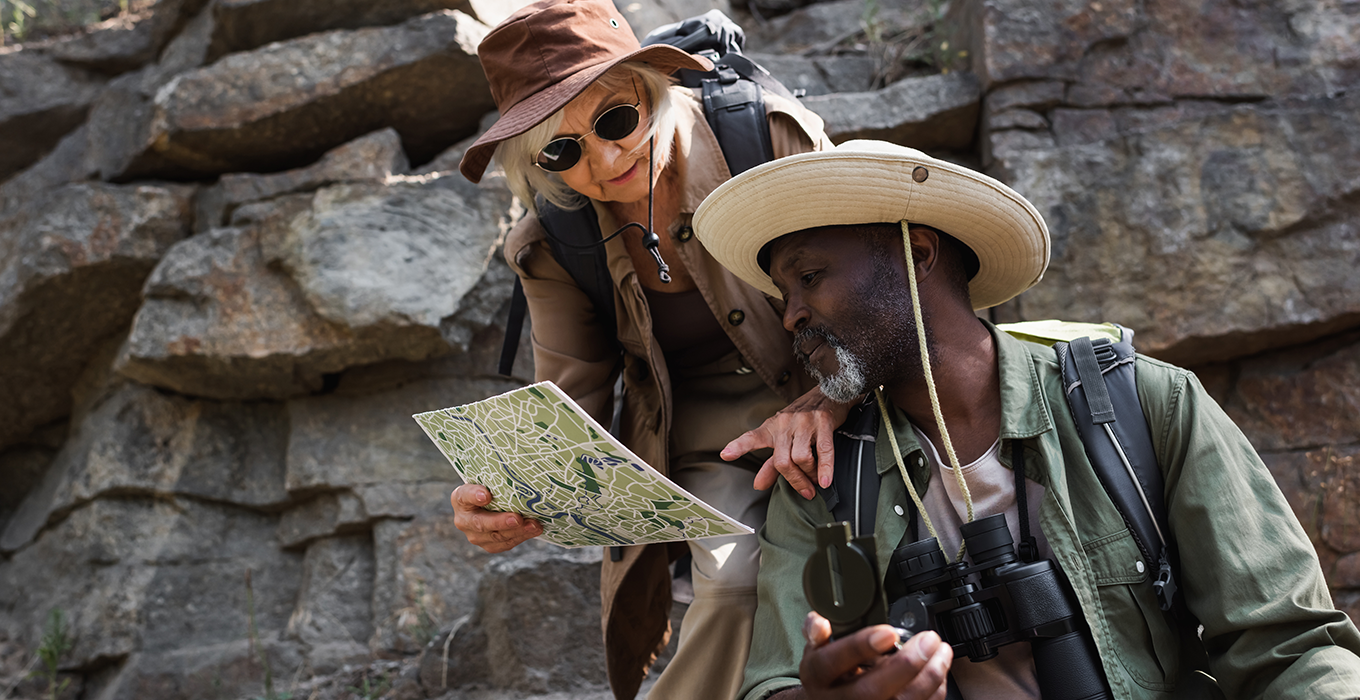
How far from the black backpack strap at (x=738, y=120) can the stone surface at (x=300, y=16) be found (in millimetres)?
2861

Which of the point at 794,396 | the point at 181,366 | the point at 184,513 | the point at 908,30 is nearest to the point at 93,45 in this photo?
the point at 181,366

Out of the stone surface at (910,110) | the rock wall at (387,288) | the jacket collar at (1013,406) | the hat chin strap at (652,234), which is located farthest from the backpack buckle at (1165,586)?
the stone surface at (910,110)

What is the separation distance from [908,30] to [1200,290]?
82.1 inches

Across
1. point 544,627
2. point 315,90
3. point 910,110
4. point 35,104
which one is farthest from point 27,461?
point 910,110

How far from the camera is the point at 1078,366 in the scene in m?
2.03

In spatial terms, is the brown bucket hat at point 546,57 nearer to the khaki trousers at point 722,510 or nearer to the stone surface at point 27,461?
the khaki trousers at point 722,510

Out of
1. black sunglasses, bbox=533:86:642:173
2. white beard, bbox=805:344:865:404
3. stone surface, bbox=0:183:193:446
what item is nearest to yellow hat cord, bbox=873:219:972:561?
white beard, bbox=805:344:865:404

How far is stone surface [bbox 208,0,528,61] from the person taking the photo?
16.4 ft

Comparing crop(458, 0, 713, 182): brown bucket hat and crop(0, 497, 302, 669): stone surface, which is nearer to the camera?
crop(458, 0, 713, 182): brown bucket hat

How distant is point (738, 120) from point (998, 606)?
4.59ft

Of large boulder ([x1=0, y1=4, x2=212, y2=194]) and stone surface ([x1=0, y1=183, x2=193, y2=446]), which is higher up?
large boulder ([x1=0, y1=4, x2=212, y2=194])

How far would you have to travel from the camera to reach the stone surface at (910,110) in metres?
4.36

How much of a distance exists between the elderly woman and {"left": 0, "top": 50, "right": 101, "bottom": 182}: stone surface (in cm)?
442

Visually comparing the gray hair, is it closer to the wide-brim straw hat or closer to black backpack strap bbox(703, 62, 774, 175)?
black backpack strap bbox(703, 62, 774, 175)
